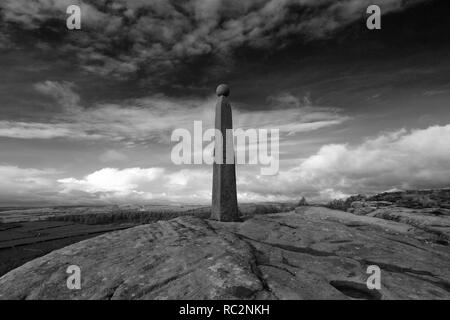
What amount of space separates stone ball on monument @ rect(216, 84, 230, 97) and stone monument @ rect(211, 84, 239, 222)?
0.61 m

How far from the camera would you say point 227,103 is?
1608 centimetres

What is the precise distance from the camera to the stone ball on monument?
53.0 ft

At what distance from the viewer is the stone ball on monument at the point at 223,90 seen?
16141 millimetres

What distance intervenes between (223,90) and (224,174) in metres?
5.06

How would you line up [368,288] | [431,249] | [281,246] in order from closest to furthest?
[368,288]
[281,246]
[431,249]

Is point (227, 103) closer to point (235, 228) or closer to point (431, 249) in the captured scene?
point (235, 228)

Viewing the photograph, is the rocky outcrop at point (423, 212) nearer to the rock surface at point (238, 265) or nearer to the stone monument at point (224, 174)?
the rock surface at point (238, 265)

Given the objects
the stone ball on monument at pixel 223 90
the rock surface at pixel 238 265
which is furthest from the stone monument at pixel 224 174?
the rock surface at pixel 238 265

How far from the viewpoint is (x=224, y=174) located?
15.3m

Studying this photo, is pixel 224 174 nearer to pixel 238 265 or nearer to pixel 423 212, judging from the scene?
pixel 238 265

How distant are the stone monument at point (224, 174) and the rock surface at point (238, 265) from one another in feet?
6.85

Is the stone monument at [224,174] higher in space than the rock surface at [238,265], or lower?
higher
